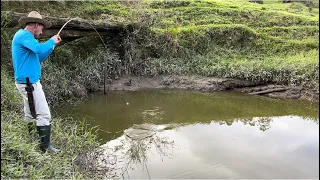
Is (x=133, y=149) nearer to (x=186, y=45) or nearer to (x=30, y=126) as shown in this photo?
(x=30, y=126)

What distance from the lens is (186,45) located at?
1090 cm

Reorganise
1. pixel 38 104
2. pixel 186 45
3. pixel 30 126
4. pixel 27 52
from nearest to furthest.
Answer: pixel 27 52
pixel 38 104
pixel 30 126
pixel 186 45

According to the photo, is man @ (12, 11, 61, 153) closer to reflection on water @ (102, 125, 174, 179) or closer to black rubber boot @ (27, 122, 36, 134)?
black rubber boot @ (27, 122, 36, 134)

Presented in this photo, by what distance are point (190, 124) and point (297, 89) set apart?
10.9 ft

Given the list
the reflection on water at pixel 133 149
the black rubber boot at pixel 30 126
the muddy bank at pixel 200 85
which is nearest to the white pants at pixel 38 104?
the black rubber boot at pixel 30 126

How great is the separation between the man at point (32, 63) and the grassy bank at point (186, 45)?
8.04 feet

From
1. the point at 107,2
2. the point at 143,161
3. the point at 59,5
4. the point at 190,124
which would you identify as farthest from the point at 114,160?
the point at 107,2

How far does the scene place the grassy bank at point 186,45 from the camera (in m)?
8.80

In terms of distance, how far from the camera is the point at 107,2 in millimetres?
12062

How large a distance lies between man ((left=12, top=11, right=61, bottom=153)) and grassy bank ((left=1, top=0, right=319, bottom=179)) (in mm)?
2451

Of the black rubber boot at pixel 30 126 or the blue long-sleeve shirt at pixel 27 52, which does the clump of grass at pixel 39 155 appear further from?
the blue long-sleeve shirt at pixel 27 52

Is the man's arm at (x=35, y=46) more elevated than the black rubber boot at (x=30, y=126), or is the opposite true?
the man's arm at (x=35, y=46)

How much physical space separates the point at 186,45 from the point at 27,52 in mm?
7222

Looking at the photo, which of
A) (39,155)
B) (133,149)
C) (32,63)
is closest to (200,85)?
(133,149)
